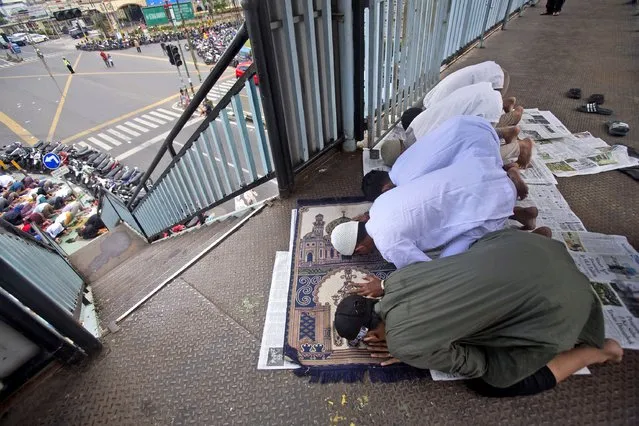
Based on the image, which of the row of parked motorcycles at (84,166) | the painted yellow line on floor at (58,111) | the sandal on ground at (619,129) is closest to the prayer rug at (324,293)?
the sandal on ground at (619,129)

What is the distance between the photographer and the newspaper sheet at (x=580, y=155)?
85.6 inches

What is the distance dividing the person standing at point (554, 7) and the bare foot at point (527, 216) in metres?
7.43

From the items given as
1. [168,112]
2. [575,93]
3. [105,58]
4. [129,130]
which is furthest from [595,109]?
[105,58]

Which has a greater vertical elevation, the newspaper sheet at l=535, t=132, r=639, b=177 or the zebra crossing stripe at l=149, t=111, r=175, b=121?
the newspaper sheet at l=535, t=132, r=639, b=177

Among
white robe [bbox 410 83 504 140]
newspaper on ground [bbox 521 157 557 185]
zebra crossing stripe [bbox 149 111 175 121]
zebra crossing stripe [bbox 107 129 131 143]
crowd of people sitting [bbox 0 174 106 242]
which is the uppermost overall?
white robe [bbox 410 83 504 140]

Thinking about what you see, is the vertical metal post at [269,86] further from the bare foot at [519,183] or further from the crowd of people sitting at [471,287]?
the bare foot at [519,183]

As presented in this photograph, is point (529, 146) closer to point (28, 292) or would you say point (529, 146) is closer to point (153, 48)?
point (28, 292)

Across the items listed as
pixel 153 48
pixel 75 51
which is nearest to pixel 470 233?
pixel 153 48

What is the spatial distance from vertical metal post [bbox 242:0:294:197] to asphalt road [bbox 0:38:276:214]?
499 centimetres

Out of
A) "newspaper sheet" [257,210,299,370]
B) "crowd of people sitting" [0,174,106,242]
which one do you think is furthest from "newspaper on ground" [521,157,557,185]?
"crowd of people sitting" [0,174,106,242]

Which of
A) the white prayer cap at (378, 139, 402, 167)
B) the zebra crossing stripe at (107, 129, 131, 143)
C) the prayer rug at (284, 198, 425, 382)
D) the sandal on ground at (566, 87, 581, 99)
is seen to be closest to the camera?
the prayer rug at (284, 198, 425, 382)

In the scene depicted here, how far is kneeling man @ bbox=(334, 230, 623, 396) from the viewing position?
99 cm

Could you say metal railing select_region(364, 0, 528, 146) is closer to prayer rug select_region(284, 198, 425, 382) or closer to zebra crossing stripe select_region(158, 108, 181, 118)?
prayer rug select_region(284, 198, 425, 382)

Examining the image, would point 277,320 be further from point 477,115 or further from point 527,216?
point 477,115
